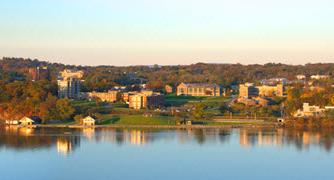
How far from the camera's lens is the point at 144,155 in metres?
13.6

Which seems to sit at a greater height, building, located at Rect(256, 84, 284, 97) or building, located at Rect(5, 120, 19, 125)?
building, located at Rect(256, 84, 284, 97)

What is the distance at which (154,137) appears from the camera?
16547mm

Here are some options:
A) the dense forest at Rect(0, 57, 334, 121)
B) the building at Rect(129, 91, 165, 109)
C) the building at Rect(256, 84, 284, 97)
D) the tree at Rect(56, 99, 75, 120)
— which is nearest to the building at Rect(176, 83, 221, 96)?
the dense forest at Rect(0, 57, 334, 121)

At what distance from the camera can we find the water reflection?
15.1 meters

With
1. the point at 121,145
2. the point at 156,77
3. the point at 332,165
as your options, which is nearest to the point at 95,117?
the point at 121,145

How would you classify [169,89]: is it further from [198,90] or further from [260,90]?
[260,90]

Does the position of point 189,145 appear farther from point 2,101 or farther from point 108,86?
point 108,86

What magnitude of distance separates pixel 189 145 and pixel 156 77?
2479cm

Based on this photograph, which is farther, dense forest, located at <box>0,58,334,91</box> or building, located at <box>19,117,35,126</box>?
dense forest, located at <box>0,58,334,91</box>

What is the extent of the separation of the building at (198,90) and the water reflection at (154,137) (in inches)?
513

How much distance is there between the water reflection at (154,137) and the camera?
1506cm

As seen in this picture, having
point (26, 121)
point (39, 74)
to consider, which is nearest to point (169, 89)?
point (39, 74)

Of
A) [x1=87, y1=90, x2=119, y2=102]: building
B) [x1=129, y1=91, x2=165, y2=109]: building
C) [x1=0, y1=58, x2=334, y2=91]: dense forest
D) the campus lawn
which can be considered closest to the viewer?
the campus lawn

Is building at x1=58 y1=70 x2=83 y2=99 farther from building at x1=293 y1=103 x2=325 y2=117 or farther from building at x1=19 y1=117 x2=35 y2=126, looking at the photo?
building at x1=293 y1=103 x2=325 y2=117
